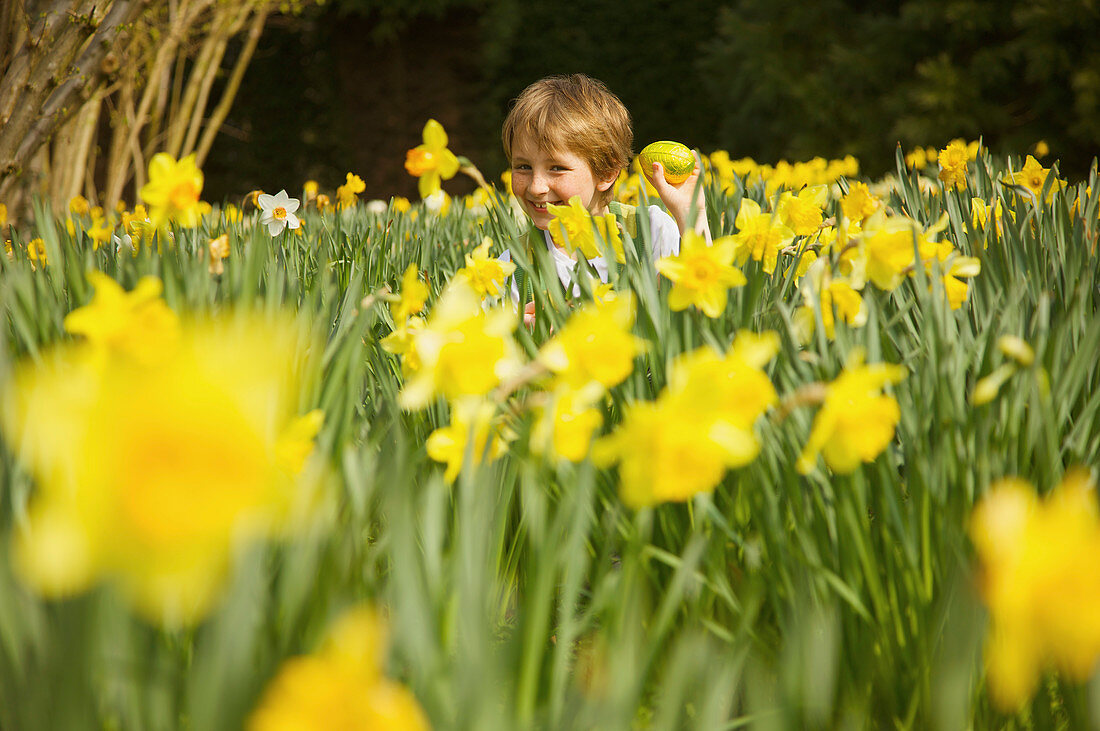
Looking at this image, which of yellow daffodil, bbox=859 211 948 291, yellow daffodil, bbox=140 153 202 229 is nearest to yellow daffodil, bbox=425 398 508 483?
yellow daffodil, bbox=859 211 948 291

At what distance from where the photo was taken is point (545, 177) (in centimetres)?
214

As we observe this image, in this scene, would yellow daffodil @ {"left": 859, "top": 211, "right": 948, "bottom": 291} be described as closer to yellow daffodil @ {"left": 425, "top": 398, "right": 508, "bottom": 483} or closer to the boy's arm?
yellow daffodil @ {"left": 425, "top": 398, "right": 508, "bottom": 483}

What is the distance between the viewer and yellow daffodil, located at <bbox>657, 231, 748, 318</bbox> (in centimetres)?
90

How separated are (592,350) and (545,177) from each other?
5.06 feet

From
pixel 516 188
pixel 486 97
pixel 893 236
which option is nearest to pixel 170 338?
pixel 893 236

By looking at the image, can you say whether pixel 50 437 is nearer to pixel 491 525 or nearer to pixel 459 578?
pixel 459 578

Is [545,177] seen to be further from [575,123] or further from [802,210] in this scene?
[802,210]

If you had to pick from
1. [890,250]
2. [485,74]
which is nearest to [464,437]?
[890,250]

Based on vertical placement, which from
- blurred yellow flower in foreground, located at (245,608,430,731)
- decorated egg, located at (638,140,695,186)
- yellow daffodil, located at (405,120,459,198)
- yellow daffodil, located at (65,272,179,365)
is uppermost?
yellow daffodil, located at (405,120,459,198)

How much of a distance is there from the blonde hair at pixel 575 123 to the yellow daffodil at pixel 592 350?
1.54 meters

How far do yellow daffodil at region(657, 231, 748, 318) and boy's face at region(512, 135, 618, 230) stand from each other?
121 centimetres

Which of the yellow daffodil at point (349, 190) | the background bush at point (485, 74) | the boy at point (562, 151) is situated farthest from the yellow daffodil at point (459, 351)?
the background bush at point (485, 74)

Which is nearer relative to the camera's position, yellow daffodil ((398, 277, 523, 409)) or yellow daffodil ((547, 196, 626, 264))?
yellow daffodil ((398, 277, 523, 409))

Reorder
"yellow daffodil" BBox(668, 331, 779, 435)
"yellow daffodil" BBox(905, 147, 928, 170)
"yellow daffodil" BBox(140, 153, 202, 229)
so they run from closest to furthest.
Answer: "yellow daffodil" BBox(668, 331, 779, 435) → "yellow daffodil" BBox(140, 153, 202, 229) → "yellow daffodil" BBox(905, 147, 928, 170)
